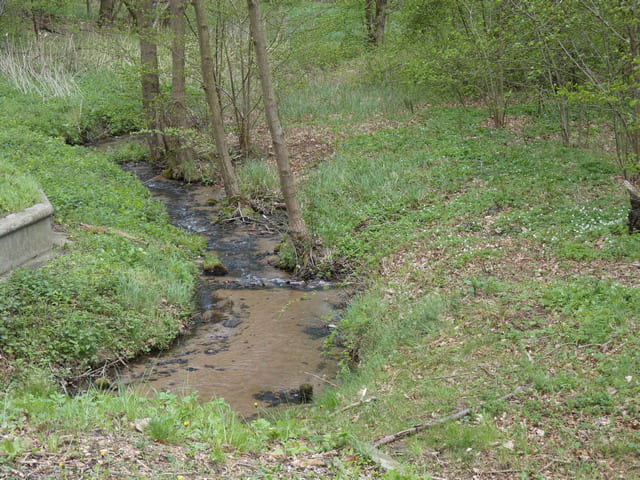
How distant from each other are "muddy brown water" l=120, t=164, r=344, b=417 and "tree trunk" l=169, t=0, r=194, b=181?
207 inches

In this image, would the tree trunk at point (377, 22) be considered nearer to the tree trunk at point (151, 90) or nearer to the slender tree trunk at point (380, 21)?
the slender tree trunk at point (380, 21)

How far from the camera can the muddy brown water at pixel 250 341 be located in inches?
273

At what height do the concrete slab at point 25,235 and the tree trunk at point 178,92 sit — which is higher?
the tree trunk at point 178,92

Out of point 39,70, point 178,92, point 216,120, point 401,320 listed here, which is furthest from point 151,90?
point 401,320

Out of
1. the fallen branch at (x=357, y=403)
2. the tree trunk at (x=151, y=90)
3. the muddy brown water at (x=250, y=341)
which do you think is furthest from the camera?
the tree trunk at (x=151, y=90)

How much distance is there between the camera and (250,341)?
8164 mm

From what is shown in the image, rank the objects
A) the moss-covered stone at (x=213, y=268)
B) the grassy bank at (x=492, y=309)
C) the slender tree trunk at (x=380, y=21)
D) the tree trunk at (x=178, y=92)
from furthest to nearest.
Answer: the slender tree trunk at (x=380, y=21) < the tree trunk at (x=178, y=92) < the moss-covered stone at (x=213, y=268) < the grassy bank at (x=492, y=309)

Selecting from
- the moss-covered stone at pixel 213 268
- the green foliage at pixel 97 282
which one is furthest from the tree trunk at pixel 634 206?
the moss-covered stone at pixel 213 268

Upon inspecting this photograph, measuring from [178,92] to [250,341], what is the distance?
9943 mm

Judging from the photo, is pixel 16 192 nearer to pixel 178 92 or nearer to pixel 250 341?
pixel 250 341

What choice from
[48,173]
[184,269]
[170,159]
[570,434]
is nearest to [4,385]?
[184,269]

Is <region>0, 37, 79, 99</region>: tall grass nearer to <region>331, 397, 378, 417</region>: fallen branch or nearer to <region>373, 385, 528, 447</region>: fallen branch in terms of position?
<region>331, 397, 378, 417</region>: fallen branch

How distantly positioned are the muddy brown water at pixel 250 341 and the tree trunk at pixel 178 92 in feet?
17.3

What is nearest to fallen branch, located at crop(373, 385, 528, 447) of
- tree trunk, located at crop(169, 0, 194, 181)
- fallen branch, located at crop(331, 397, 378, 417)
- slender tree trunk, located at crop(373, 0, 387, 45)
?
fallen branch, located at crop(331, 397, 378, 417)
